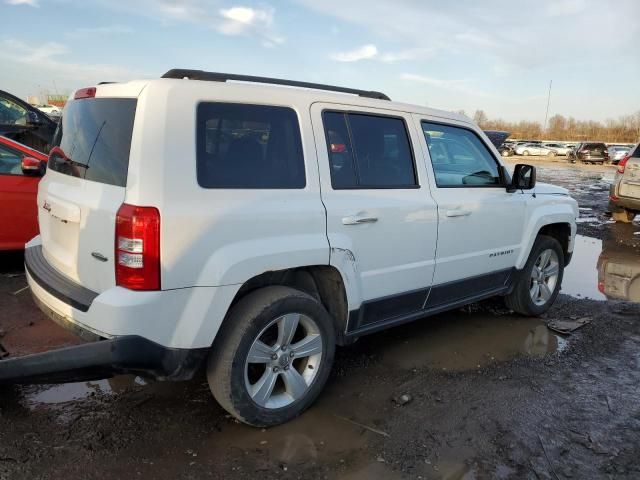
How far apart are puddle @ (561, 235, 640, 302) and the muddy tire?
90.8 inches

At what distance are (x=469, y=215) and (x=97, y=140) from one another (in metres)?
2.69

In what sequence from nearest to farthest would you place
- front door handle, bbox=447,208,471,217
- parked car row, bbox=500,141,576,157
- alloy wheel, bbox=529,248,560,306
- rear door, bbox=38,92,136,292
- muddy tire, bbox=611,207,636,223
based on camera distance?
rear door, bbox=38,92,136,292 → front door handle, bbox=447,208,471,217 → alloy wheel, bbox=529,248,560,306 → muddy tire, bbox=611,207,636,223 → parked car row, bbox=500,141,576,157

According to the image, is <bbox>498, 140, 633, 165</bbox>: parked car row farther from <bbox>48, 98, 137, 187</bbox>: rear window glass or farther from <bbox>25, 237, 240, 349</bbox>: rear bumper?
<bbox>25, 237, 240, 349</bbox>: rear bumper

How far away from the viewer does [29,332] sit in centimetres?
327

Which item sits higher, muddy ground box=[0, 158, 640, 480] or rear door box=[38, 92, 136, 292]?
rear door box=[38, 92, 136, 292]

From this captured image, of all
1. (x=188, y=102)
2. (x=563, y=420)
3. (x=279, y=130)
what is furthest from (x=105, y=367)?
(x=563, y=420)

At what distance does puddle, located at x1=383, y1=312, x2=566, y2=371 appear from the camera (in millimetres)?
4176

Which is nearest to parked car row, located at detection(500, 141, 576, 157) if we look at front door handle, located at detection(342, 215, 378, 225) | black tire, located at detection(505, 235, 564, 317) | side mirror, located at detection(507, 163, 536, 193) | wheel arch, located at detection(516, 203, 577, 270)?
wheel arch, located at detection(516, 203, 577, 270)

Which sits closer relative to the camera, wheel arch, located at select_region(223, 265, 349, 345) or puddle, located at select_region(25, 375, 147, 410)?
wheel arch, located at select_region(223, 265, 349, 345)

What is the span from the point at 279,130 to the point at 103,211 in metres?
1.08

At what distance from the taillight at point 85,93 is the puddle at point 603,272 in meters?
5.43

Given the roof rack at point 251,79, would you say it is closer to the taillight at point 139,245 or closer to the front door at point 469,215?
the front door at point 469,215

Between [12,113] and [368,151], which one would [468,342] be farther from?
[12,113]

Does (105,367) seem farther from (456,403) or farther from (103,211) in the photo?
(456,403)
